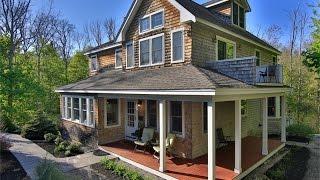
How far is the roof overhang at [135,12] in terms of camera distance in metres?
10.9

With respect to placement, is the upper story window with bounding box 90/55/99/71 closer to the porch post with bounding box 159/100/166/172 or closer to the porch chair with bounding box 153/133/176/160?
the porch chair with bounding box 153/133/176/160

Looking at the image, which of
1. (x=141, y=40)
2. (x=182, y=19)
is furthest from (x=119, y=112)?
(x=182, y=19)

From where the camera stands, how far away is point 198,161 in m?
9.77

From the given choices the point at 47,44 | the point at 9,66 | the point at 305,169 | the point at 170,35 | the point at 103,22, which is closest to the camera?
the point at 305,169

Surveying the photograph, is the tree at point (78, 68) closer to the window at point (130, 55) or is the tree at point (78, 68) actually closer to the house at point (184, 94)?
the house at point (184, 94)

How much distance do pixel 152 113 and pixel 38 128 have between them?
8.15 metres

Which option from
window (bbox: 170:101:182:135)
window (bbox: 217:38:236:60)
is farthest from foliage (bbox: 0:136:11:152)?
window (bbox: 217:38:236:60)

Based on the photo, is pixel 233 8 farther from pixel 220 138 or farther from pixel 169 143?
pixel 169 143

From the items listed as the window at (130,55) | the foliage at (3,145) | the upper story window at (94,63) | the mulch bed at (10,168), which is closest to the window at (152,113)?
the window at (130,55)

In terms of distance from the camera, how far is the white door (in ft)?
43.7

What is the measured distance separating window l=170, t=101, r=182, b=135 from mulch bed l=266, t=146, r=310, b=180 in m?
3.75

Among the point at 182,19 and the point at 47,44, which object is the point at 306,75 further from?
the point at 47,44

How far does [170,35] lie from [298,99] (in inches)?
800

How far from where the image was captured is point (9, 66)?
48.5ft
